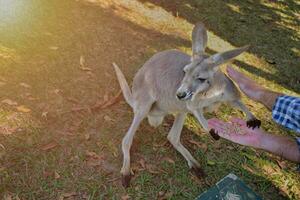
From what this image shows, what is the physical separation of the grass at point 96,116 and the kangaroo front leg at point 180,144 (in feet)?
0.25

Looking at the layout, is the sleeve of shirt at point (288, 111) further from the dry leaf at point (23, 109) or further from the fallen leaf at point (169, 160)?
the dry leaf at point (23, 109)

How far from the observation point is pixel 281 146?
12.6 feet

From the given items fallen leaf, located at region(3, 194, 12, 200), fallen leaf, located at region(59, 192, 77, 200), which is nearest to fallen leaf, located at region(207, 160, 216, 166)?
→ fallen leaf, located at region(59, 192, 77, 200)

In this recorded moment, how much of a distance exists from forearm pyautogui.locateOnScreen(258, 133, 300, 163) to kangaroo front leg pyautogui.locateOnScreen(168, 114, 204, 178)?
605 mm

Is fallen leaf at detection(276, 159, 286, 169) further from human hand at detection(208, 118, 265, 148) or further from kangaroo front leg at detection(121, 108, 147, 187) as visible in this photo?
kangaroo front leg at detection(121, 108, 147, 187)

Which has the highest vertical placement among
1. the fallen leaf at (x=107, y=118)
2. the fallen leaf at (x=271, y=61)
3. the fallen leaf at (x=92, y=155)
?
the fallen leaf at (x=271, y=61)

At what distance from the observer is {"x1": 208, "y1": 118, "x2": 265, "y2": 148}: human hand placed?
3.81m

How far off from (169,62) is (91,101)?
1.00 metres

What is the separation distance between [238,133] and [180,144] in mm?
543

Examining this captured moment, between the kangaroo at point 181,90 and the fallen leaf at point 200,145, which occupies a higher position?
the kangaroo at point 181,90

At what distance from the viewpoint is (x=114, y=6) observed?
5.82 metres

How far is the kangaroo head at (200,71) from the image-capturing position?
3029mm

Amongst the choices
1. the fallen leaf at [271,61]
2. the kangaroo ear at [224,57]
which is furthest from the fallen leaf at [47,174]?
the fallen leaf at [271,61]

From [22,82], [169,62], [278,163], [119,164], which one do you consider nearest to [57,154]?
[119,164]
